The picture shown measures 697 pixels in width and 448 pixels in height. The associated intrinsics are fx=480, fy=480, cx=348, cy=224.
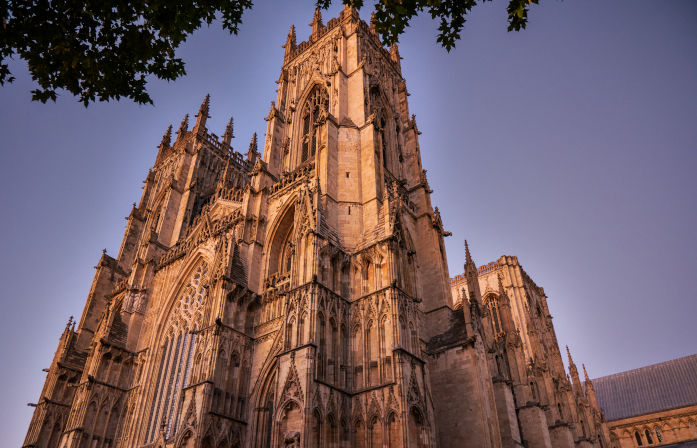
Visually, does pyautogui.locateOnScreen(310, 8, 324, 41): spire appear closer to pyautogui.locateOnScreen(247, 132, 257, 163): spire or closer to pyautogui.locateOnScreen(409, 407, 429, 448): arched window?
pyautogui.locateOnScreen(247, 132, 257, 163): spire

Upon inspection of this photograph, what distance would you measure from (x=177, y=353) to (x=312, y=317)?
1174 centimetres

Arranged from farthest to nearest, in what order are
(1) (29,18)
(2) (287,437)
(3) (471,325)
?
(3) (471,325) → (2) (287,437) → (1) (29,18)

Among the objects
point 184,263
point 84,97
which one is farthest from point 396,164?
point 84,97

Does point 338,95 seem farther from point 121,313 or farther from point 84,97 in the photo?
point 84,97

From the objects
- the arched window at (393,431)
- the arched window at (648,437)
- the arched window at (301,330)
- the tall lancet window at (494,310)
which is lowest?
the arched window at (393,431)

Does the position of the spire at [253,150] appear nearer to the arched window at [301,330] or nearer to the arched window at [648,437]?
the arched window at [301,330]

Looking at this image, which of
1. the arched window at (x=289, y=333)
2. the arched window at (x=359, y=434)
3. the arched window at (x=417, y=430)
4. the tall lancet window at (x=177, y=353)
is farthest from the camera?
the tall lancet window at (x=177, y=353)

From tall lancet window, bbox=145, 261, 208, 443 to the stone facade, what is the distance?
11cm

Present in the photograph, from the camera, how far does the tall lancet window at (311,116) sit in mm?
27062

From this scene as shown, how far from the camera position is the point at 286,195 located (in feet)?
77.6

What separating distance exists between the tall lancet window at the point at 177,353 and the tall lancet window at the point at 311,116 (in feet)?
28.1

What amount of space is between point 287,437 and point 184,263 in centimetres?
1511

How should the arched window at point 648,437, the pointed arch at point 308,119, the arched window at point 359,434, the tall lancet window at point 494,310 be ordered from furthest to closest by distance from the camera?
the arched window at point 648,437 → the tall lancet window at point 494,310 → the pointed arch at point 308,119 → the arched window at point 359,434

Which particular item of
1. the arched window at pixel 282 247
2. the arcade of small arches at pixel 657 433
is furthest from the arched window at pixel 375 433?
the arcade of small arches at pixel 657 433
